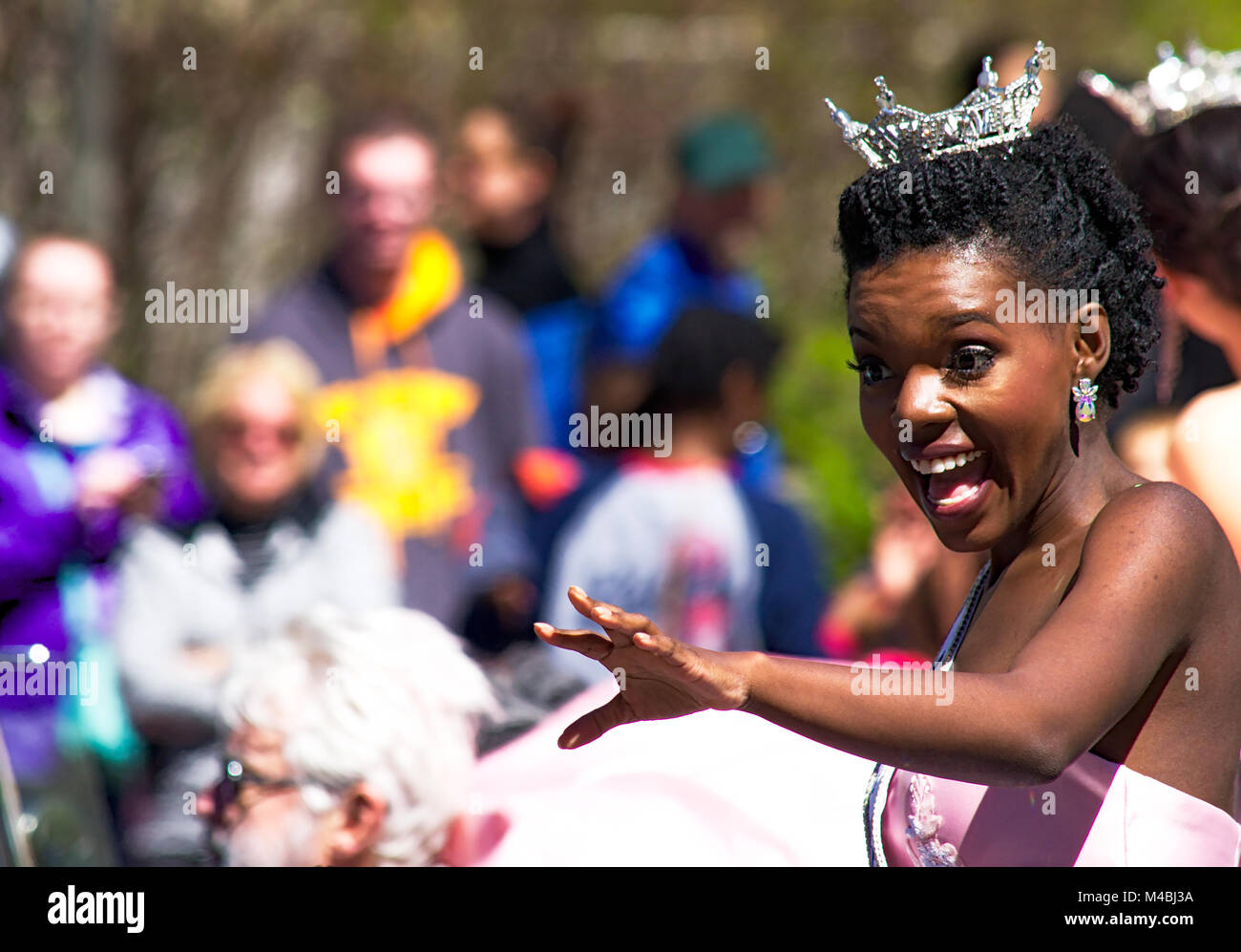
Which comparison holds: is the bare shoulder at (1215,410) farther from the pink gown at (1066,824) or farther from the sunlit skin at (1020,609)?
the pink gown at (1066,824)

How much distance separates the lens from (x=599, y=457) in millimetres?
4855

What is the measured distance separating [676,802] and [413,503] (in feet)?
8.78

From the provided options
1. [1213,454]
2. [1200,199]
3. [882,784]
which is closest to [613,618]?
[882,784]

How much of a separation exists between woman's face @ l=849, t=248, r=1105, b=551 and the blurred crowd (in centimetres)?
56

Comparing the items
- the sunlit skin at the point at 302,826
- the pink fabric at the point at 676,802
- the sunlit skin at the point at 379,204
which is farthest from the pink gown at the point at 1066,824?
the sunlit skin at the point at 379,204

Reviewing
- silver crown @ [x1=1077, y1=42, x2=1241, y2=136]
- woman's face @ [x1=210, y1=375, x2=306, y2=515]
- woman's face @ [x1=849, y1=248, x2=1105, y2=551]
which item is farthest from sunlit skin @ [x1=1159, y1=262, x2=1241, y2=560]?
woman's face @ [x1=210, y1=375, x2=306, y2=515]

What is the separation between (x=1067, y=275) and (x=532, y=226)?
13.9 ft

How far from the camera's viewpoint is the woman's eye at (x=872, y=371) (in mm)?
1808

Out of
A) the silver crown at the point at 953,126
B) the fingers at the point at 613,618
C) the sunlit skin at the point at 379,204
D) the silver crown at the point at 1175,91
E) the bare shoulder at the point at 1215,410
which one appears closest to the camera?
the fingers at the point at 613,618

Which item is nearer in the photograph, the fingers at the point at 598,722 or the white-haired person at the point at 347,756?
the fingers at the point at 598,722

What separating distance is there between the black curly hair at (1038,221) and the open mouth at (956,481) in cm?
20

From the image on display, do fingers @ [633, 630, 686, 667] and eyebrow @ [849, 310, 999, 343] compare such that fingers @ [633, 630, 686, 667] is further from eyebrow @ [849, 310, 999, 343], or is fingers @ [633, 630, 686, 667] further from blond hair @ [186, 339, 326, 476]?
blond hair @ [186, 339, 326, 476]

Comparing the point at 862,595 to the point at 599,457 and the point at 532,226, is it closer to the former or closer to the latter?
the point at 599,457
